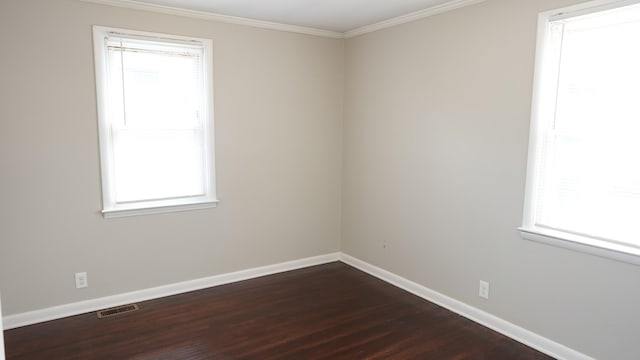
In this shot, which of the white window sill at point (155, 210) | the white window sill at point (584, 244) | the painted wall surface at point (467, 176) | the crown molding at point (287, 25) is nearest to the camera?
the white window sill at point (584, 244)

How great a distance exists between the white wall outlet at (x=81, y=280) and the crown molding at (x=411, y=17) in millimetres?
3334

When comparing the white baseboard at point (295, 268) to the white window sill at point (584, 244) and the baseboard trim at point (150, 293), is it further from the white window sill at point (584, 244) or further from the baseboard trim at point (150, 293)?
the white window sill at point (584, 244)

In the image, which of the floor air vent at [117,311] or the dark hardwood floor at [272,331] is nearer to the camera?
the dark hardwood floor at [272,331]

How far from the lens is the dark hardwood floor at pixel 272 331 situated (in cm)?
284

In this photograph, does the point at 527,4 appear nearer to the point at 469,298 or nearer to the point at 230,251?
the point at 469,298

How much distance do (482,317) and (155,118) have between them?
10.3ft

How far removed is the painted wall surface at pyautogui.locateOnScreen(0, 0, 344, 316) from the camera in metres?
3.09

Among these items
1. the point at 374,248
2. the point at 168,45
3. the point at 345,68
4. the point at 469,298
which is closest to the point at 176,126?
the point at 168,45

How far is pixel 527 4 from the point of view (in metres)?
2.83

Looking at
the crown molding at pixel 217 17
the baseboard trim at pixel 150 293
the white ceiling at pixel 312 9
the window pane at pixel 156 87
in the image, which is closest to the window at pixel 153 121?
the window pane at pixel 156 87

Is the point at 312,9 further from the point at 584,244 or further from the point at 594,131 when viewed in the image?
the point at 584,244

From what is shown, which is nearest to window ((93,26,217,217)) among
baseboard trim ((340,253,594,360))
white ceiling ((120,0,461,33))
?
white ceiling ((120,0,461,33))

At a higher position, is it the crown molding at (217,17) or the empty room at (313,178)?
the crown molding at (217,17)

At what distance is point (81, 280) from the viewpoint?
3381 millimetres
